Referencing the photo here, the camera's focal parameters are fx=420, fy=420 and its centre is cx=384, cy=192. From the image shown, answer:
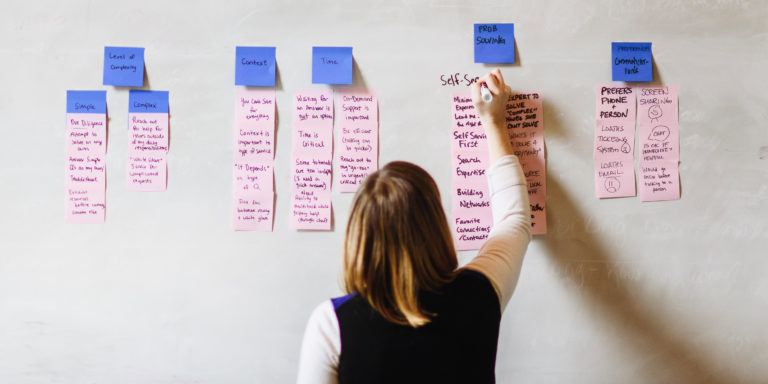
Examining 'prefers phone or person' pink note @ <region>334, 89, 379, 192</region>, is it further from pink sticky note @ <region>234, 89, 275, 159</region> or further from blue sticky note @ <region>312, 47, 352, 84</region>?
pink sticky note @ <region>234, 89, 275, 159</region>

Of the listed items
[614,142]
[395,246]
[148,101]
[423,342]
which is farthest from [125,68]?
[614,142]

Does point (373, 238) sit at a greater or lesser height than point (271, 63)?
lesser

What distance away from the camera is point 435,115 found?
123cm

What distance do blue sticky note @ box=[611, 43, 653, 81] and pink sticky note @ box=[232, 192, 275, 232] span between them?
107 centimetres

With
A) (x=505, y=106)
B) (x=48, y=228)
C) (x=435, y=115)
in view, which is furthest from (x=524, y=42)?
(x=48, y=228)

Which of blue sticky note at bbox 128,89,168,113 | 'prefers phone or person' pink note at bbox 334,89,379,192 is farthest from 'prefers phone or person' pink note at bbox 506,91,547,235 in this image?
blue sticky note at bbox 128,89,168,113

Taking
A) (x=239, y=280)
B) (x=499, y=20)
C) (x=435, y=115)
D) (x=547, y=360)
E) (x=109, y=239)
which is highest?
(x=499, y=20)

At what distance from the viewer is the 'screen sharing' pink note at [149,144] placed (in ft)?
4.09

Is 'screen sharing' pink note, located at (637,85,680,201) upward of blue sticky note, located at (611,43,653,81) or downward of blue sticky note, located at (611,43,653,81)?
downward

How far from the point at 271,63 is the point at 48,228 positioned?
84cm

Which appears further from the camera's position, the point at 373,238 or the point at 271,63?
the point at 271,63

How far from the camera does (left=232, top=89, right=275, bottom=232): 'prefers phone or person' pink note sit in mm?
1231

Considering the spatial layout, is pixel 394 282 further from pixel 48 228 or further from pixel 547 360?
pixel 48 228

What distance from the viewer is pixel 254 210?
1.24m
